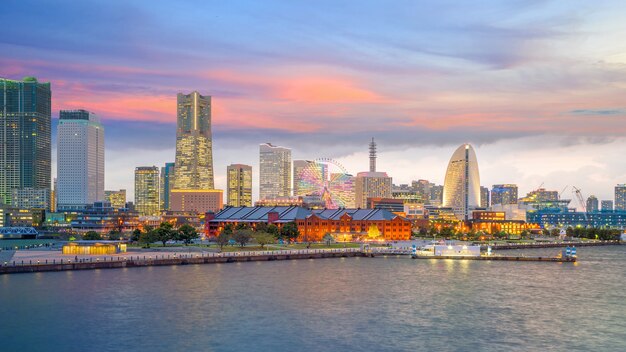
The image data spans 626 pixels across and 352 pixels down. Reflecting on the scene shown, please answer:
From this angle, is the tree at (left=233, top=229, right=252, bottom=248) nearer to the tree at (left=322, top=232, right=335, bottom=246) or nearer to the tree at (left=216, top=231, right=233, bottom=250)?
the tree at (left=216, top=231, right=233, bottom=250)

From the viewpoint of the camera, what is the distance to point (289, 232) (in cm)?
17825

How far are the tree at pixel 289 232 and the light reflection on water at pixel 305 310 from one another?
64.2 meters

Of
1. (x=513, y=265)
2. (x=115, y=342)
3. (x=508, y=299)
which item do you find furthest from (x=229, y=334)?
(x=513, y=265)

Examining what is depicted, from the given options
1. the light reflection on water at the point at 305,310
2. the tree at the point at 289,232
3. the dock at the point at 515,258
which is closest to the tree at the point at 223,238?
the tree at the point at 289,232

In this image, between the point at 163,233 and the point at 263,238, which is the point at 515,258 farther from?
the point at 163,233

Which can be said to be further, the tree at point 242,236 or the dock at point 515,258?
the tree at point 242,236

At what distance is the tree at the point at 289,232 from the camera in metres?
178

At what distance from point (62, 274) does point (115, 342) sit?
46697 mm

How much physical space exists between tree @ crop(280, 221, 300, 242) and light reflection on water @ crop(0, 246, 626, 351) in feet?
211

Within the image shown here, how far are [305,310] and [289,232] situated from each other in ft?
343

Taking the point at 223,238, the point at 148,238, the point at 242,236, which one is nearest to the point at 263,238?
the point at 242,236

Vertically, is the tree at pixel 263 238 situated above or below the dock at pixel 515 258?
above

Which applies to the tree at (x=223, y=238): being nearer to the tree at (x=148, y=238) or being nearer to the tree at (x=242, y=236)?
the tree at (x=242, y=236)

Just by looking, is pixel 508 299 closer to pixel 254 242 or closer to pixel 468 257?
pixel 468 257
